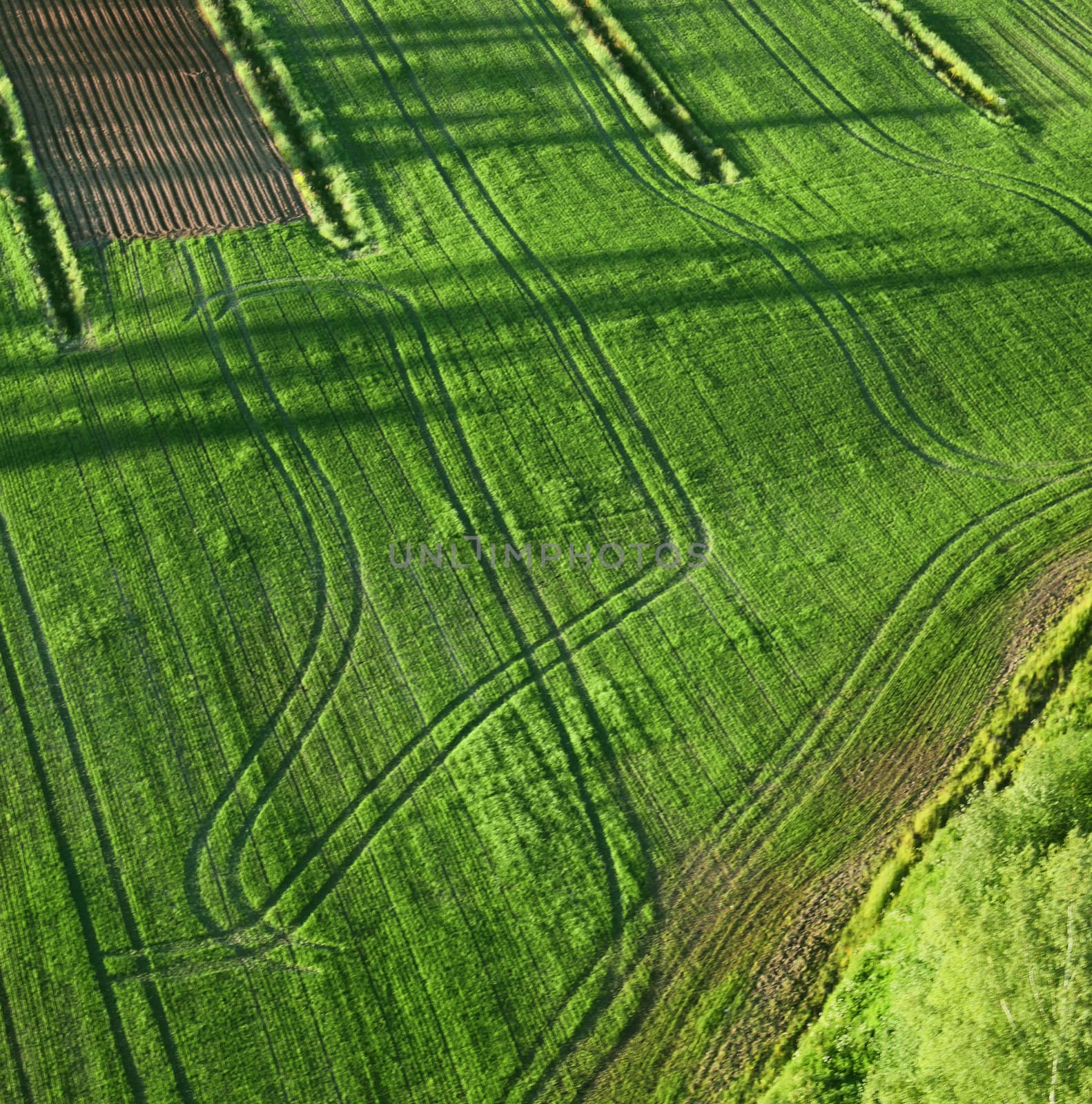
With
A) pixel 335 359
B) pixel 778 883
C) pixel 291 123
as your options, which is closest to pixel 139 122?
pixel 291 123

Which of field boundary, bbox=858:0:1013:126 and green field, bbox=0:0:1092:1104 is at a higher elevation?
field boundary, bbox=858:0:1013:126

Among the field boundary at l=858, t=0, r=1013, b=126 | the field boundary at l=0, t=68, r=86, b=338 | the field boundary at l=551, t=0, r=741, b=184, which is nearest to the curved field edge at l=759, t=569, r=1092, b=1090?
the field boundary at l=551, t=0, r=741, b=184

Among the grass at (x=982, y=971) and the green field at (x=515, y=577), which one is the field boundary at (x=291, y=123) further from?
the grass at (x=982, y=971)

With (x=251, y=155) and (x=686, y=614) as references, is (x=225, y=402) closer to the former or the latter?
(x=251, y=155)

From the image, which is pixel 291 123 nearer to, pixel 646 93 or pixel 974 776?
pixel 646 93

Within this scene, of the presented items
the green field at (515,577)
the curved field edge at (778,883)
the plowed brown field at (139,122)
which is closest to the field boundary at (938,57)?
the green field at (515,577)

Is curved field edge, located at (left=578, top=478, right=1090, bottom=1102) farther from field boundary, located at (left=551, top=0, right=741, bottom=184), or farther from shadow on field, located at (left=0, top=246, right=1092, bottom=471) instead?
field boundary, located at (left=551, top=0, right=741, bottom=184)

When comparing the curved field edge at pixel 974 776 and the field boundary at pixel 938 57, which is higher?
the field boundary at pixel 938 57
